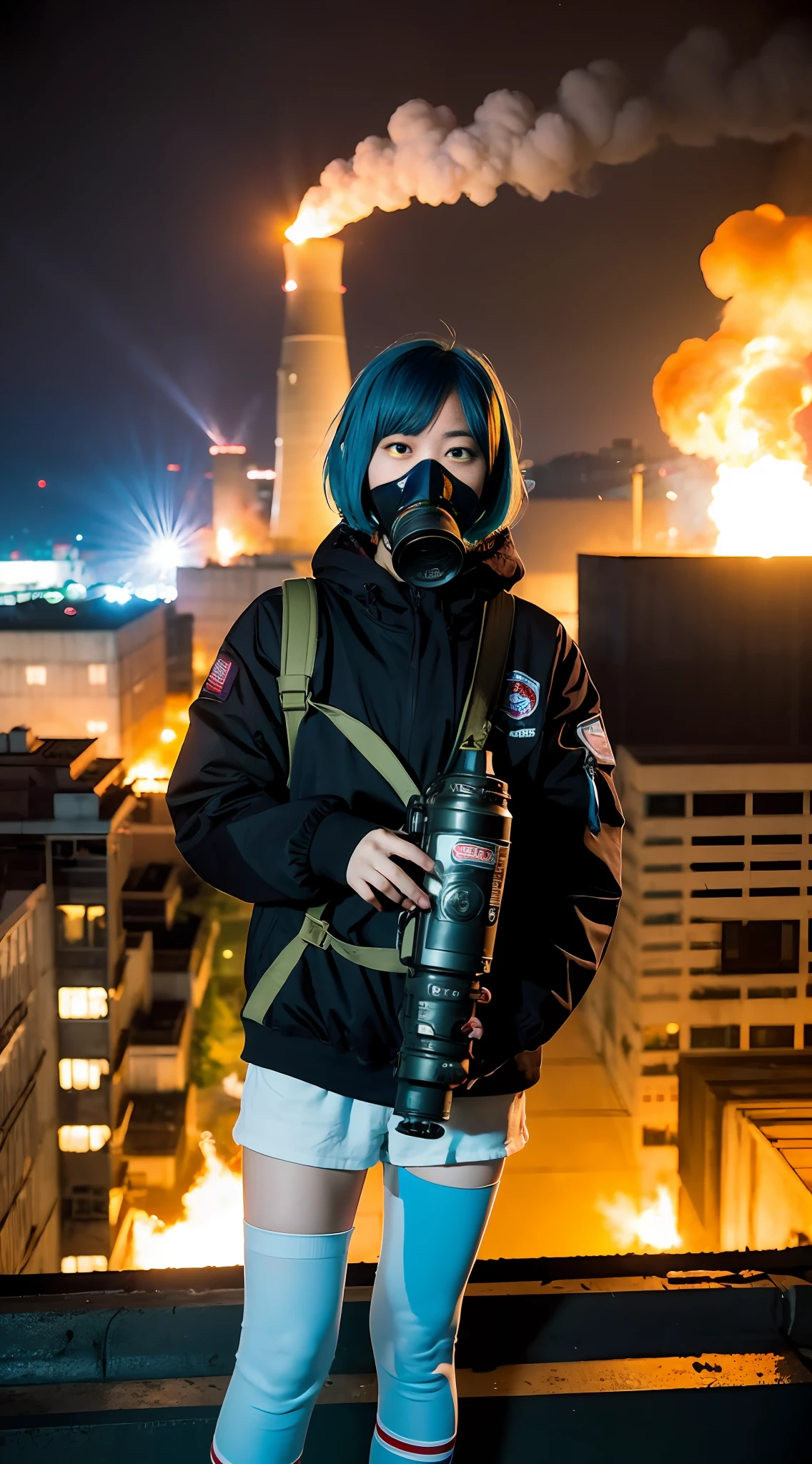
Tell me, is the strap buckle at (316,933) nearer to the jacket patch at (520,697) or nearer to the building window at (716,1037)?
the jacket patch at (520,697)

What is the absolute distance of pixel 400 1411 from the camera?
35.9 inches

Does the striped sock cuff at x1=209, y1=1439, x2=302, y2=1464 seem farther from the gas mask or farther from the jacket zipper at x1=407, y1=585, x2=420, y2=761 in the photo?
the gas mask

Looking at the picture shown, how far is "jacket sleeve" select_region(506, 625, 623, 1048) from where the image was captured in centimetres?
88

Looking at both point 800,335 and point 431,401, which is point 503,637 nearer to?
point 431,401

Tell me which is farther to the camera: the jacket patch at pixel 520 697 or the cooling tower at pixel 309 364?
the cooling tower at pixel 309 364

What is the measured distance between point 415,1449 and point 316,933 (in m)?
0.50

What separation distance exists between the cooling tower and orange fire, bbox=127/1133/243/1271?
9922 millimetres

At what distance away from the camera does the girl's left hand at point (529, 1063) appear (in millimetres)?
908

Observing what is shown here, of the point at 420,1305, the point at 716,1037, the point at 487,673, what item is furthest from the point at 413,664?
the point at 716,1037

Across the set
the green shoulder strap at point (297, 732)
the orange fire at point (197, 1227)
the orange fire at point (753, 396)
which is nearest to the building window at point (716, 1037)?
the orange fire at point (753, 396)

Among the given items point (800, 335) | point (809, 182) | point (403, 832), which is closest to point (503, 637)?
point (403, 832)

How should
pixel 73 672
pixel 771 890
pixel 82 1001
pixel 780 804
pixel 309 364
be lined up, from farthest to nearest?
pixel 309 364 < pixel 73 672 < pixel 82 1001 < pixel 780 804 < pixel 771 890

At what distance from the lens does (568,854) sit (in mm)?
926

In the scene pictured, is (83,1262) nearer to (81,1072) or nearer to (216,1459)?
(81,1072)
